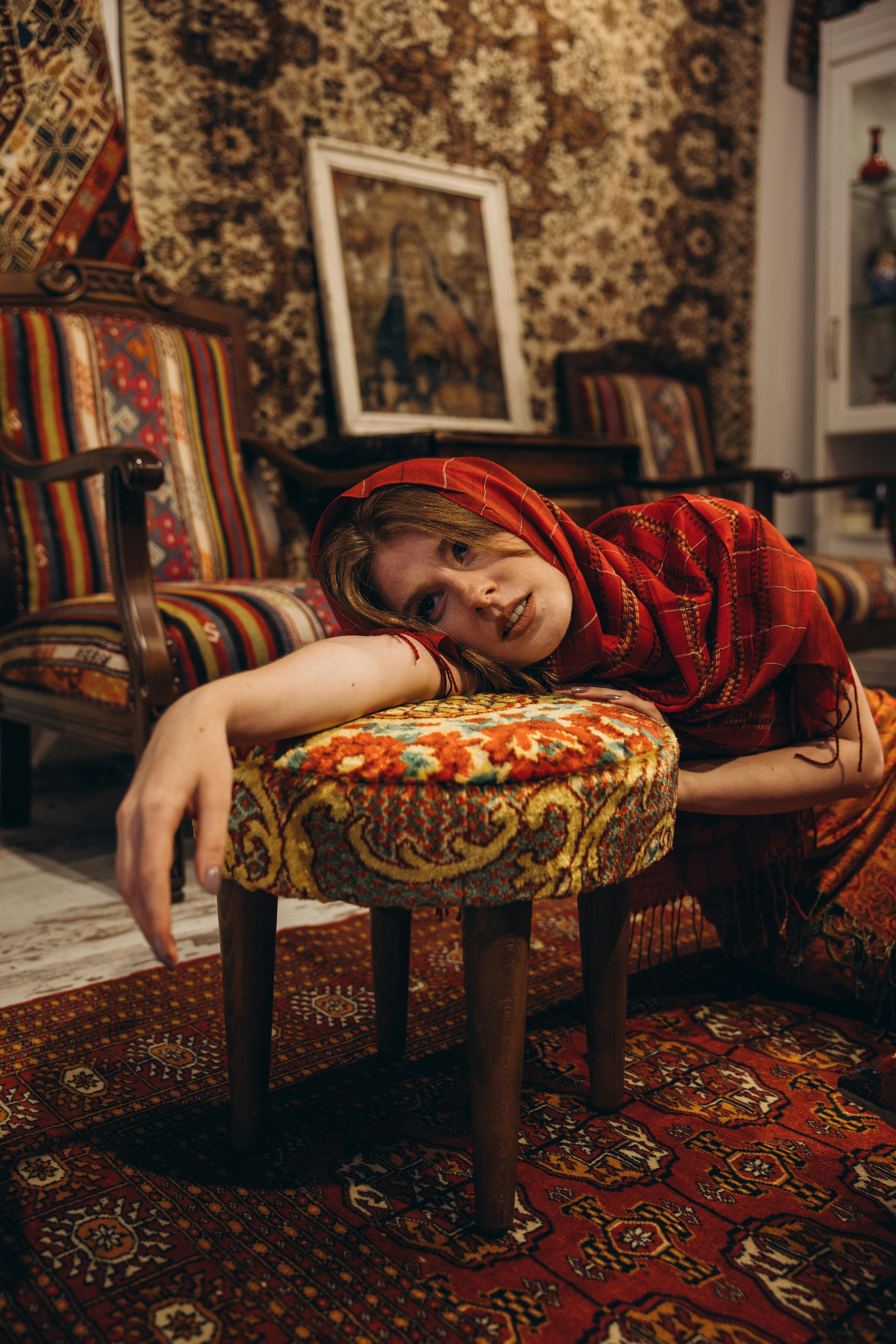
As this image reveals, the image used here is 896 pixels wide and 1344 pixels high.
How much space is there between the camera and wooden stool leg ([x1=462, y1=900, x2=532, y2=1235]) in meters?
0.89

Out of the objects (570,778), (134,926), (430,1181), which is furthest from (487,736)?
(134,926)

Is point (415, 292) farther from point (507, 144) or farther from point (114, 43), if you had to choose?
point (114, 43)

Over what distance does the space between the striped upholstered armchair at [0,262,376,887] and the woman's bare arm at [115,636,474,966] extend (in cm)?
100

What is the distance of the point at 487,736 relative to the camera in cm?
89

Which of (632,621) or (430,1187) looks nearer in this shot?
(430,1187)

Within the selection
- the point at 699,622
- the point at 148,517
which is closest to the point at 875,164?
the point at 148,517

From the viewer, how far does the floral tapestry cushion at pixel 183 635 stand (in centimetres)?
193

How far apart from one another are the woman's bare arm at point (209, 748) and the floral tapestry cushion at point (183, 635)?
1019 mm

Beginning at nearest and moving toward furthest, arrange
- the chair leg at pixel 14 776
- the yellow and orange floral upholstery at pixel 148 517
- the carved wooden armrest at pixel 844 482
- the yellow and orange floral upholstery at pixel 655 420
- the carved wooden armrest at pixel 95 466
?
1. the carved wooden armrest at pixel 95 466
2. the yellow and orange floral upholstery at pixel 148 517
3. the chair leg at pixel 14 776
4. the carved wooden armrest at pixel 844 482
5. the yellow and orange floral upholstery at pixel 655 420

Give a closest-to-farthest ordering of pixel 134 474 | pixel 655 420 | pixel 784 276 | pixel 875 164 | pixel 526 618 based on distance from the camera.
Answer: pixel 526 618 < pixel 134 474 < pixel 655 420 < pixel 875 164 < pixel 784 276

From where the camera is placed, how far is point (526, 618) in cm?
111

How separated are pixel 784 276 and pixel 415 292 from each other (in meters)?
2.13

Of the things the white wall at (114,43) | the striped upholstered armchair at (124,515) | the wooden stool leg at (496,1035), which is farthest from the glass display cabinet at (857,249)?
the wooden stool leg at (496,1035)

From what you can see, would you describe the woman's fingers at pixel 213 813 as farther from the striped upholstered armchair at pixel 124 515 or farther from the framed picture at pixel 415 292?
the framed picture at pixel 415 292
